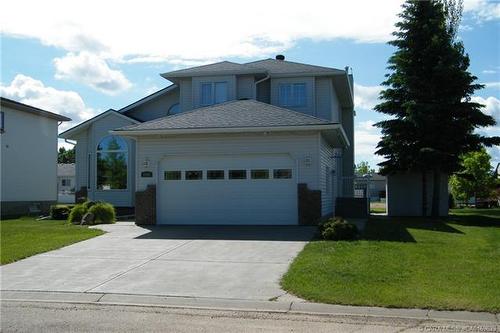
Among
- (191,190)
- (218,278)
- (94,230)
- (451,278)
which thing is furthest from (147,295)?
(191,190)

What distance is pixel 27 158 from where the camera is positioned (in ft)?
103

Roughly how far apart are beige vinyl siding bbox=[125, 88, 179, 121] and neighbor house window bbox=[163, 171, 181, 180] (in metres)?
9.56

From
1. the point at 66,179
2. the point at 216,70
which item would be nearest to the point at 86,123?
the point at 216,70

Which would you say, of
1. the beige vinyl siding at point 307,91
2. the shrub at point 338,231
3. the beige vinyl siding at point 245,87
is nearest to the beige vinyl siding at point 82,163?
the beige vinyl siding at point 245,87

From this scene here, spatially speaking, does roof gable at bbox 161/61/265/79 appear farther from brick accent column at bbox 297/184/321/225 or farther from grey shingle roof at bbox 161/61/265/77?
brick accent column at bbox 297/184/321/225

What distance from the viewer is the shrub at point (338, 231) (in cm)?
1477

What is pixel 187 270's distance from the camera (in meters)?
11.2

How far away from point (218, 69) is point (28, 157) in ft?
42.2

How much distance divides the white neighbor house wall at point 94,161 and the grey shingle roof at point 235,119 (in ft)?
24.9

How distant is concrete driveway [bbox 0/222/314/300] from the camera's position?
970 cm

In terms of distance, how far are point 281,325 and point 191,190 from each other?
12627 millimetres

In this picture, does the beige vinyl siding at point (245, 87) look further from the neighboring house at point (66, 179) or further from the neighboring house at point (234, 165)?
the neighboring house at point (66, 179)

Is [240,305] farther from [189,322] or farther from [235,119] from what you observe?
[235,119]

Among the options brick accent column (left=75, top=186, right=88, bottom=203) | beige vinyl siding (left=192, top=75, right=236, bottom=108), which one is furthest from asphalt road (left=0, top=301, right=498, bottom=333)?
brick accent column (left=75, top=186, right=88, bottom=203)
